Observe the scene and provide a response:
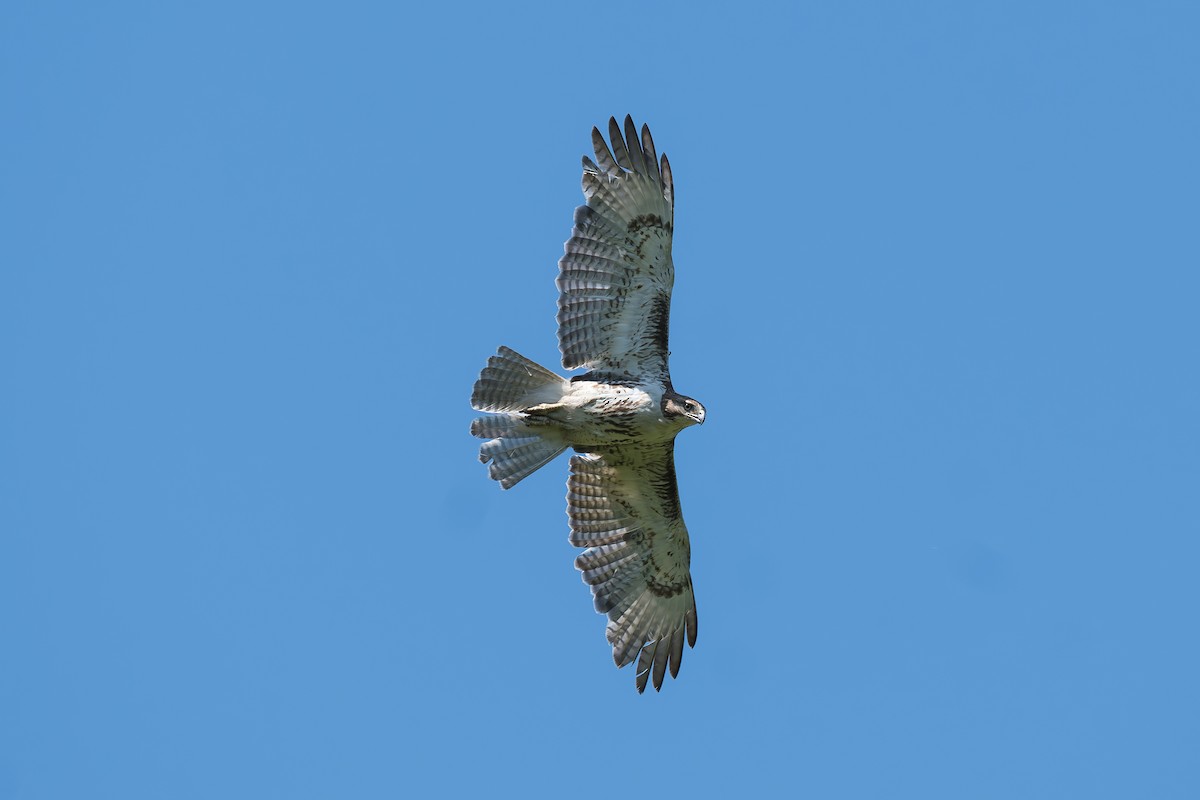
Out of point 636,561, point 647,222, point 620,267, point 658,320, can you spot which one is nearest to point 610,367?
point 658,320

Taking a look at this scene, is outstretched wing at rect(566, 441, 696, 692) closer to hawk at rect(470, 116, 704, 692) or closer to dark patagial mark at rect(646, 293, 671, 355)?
hawk at rect(470, 116, 704, 692)

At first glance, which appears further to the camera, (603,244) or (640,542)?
(640,542)

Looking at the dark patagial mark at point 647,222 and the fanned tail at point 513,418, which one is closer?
the dark patagial mark at point 647,222

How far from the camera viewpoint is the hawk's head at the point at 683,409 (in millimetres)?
14562

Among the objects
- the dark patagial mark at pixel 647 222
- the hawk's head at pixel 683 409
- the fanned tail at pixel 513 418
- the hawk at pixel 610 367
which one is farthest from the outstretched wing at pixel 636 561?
the dark patagial mark at pixel 647 222

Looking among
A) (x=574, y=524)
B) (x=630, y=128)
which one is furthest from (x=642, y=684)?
(x=630, y=128)

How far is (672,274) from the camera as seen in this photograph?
14.8 meters

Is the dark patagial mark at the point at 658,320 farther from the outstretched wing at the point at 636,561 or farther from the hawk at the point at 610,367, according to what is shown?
the outstretched wing at the point at 636,561

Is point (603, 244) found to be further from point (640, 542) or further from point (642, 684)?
point (642, 684)

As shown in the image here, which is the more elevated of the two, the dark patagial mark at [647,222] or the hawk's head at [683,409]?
the dark patagial mark at [647,222]

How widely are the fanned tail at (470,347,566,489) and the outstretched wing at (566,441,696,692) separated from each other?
75 cm

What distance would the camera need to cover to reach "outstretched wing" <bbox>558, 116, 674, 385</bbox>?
14531 millimetres

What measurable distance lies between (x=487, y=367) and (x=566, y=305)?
88cm

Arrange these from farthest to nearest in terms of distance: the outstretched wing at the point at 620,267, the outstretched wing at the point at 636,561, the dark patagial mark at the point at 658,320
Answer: the outstretched wing at the point at 636,561 < the dark patagial mark at the point at 658,320 < the outstretched wing at the point at 620,267
